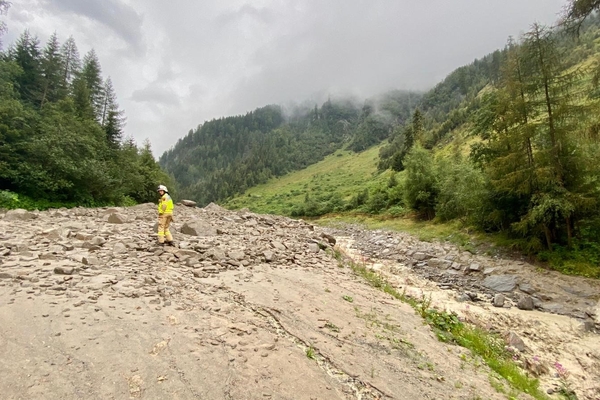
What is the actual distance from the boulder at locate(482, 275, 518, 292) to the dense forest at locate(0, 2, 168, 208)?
2695cm

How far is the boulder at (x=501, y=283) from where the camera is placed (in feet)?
37.6

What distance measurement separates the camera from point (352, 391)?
4.41m

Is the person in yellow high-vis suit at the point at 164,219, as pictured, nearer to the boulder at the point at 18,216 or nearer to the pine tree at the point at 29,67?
the boulder at the point at 18,216

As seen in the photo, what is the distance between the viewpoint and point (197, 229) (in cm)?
1279

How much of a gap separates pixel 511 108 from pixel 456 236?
8879 millimetres

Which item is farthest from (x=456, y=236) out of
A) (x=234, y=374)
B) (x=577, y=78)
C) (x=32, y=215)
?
(x=32, y=215)

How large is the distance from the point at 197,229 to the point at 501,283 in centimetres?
1289

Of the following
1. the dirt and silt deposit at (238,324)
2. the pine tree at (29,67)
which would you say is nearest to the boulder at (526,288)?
the dirt and silt deposit at (238,324)

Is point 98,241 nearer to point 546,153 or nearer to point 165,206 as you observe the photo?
point 165,206

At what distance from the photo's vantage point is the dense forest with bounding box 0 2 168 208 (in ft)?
69.6

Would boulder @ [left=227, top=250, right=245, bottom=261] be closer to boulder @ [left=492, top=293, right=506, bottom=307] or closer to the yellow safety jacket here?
the yellow safety jacket

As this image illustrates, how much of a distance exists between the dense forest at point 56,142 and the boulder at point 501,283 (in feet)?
88.4

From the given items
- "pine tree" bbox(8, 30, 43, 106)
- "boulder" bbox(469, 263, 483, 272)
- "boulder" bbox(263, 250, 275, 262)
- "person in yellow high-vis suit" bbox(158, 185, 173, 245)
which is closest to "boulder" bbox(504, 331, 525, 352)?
"boulder" bbox(469, 263, 483, 272)

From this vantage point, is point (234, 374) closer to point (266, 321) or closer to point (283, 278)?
point (266, 321)
